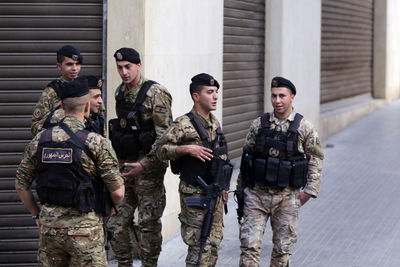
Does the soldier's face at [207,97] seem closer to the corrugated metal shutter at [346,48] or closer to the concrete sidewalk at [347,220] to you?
the concrete sidewalk at [347,220]

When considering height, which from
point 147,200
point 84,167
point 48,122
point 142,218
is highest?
point 48,122

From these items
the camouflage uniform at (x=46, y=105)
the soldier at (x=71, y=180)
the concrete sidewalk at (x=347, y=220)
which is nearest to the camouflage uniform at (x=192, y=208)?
the camouflage uniform at (x=46, y=105)

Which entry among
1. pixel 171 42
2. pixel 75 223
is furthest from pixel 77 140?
pixel 171 42

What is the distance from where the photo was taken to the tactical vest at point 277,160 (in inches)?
270

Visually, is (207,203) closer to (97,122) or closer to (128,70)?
(97,122)

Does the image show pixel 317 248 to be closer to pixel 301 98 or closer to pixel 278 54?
pixel 278 54

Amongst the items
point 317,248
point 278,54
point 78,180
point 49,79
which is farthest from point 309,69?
point 78,180

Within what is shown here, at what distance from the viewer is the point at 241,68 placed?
1220 cm

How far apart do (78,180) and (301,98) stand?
9.55 metres

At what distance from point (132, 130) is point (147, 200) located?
62 centimetres

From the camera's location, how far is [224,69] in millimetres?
11438

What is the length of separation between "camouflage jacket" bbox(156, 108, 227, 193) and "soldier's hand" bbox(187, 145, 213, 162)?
17cm

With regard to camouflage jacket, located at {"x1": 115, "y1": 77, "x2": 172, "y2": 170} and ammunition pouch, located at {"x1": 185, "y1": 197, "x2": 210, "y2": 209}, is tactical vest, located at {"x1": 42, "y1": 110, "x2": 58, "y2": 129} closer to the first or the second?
camouflage jacket, located at {"x1": 115, "y1": 77, "x2": 172, "y2": 170}

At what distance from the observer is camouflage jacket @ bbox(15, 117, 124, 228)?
5.51 m
